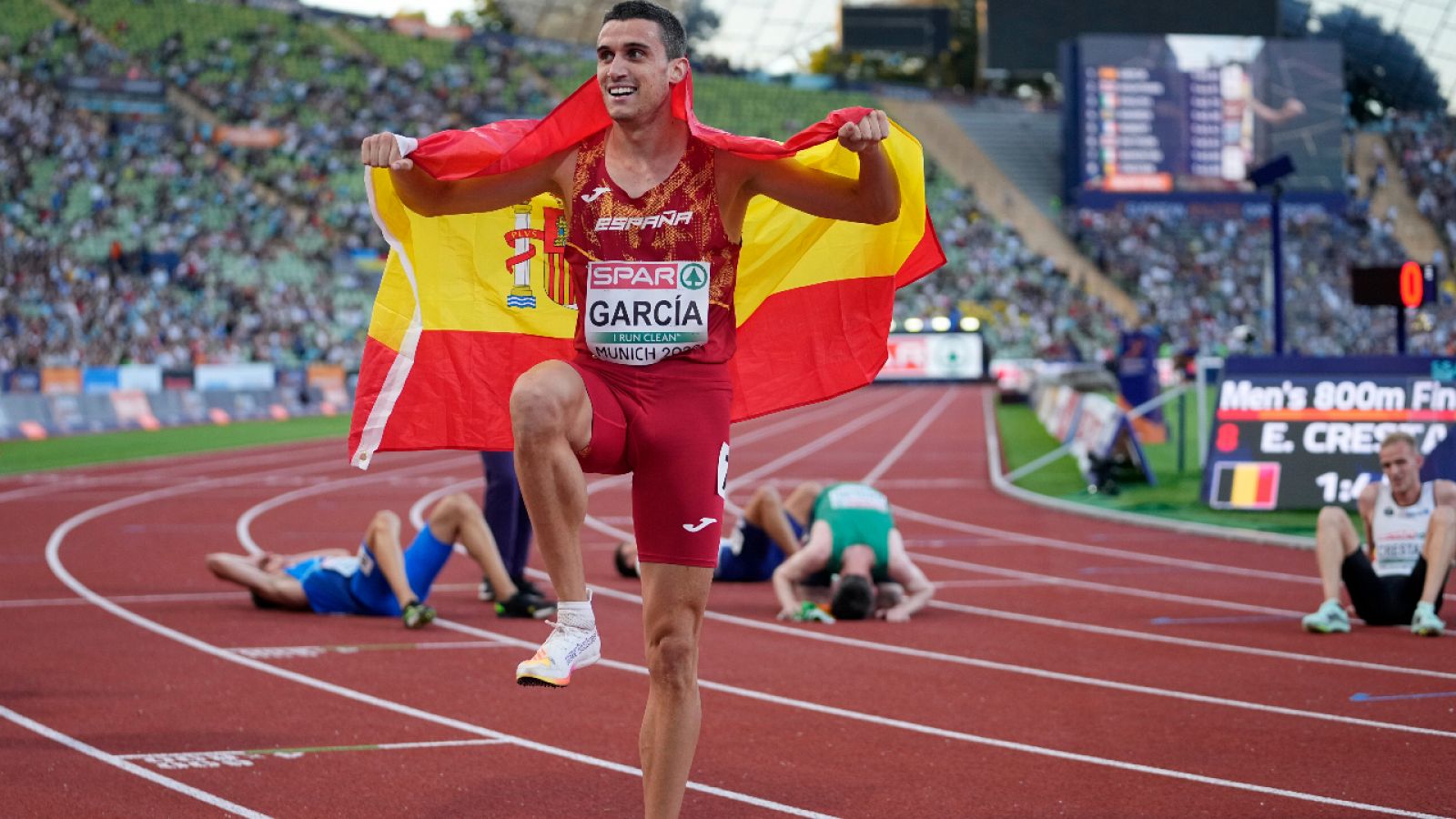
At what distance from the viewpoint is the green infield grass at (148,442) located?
75.7ft

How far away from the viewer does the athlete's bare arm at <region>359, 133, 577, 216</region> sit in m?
4.36

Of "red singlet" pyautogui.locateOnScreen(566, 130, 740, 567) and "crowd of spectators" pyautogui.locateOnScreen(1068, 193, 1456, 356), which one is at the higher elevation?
"crowd of spectators" pyautogui.locateOnScreen(1068, 193, 1456, 356)

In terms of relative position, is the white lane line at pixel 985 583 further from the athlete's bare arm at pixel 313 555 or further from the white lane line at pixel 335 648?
the athlete's bare arm at pixel 313 555

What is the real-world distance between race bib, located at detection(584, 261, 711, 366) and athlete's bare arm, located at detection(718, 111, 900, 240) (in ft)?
0.77

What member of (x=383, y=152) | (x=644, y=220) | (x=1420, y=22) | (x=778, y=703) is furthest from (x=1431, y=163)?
(x=383, y=152)

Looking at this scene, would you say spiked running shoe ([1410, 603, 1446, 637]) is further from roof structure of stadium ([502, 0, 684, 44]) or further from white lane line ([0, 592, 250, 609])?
roof structure of stadium ([502, 0, 684, 44])

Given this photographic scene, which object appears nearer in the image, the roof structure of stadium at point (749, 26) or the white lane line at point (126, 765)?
the white lane line at point (126, 765)

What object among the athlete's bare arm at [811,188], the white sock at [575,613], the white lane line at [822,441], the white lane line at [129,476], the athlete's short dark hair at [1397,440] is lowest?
the white lane line at [822,441]

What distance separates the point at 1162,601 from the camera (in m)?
10.2

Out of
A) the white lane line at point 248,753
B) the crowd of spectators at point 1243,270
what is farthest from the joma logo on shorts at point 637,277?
the crowd of spectators at point 1243,270

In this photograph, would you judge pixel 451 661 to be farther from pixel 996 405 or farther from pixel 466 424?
pixel 996 405

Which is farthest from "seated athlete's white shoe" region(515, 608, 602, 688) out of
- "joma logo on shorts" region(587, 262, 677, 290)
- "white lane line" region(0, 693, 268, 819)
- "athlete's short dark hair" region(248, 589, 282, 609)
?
"athlete's short dark hair" region(248, 589, 282, 609)

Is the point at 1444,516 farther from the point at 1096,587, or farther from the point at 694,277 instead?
the point at 694,277

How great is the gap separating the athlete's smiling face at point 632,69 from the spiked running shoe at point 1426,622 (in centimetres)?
606
